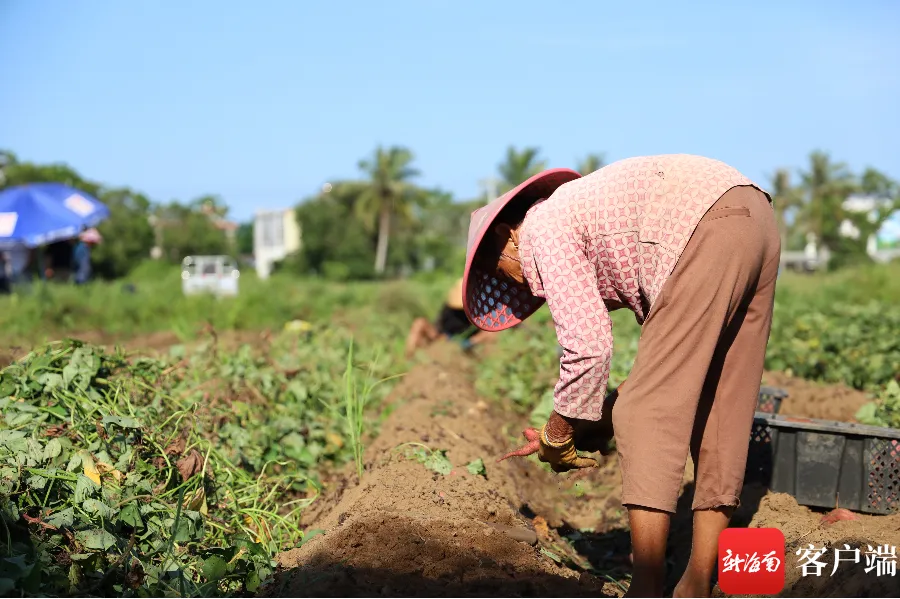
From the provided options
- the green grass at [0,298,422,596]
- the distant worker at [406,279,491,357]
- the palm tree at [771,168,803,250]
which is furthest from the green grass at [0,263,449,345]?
the palm tree at [771,168,803,250]

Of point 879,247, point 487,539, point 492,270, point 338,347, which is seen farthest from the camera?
point 879,247

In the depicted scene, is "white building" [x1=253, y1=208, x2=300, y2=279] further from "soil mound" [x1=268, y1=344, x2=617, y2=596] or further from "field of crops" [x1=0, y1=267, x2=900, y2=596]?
"soil mound" [x1=268, y1=344, x2=617, y2=596]

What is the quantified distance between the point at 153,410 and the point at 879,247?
155ft

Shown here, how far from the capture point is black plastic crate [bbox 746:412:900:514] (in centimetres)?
353

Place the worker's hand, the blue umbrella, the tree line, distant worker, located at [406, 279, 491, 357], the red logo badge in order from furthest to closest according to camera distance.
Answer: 1. the tree line
2. the blue umbrella
3. distant worker, located at [406, 279, 491, 357]
4. the worker's hand
5. the red logo badge

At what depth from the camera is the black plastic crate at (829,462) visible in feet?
11.6

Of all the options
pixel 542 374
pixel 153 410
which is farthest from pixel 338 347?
pixel 153 410

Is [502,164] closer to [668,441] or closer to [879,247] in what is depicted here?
[879,247]

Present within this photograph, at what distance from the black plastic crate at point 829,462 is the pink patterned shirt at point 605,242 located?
3.88ft

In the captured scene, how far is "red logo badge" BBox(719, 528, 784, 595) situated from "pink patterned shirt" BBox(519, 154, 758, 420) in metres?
0.55

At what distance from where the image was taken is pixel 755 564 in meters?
2.68

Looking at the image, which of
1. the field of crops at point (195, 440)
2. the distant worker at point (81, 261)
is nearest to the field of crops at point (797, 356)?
the field of crops at point (195, 440)

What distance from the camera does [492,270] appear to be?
3.39 meters

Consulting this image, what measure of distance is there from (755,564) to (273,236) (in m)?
70.9
